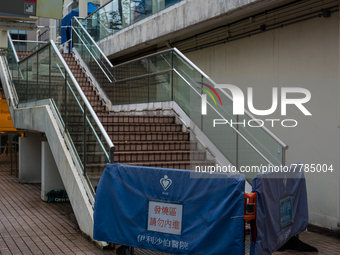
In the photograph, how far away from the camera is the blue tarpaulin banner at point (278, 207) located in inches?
180

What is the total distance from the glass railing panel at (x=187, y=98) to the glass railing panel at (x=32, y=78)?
11.6 feet

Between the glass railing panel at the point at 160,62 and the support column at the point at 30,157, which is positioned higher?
the glass railing panel at the point at 160,62

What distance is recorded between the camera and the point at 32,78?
10984 mm

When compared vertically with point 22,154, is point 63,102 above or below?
above

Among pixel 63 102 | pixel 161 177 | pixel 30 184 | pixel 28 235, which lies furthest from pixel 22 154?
pixel 161 177

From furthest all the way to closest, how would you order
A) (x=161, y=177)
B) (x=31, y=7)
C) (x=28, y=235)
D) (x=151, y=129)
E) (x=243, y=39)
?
(x=243, y=39) → (x=151, y=129) → (x=28, y=235) → (x=31, y=7) → (x=161, y=177)

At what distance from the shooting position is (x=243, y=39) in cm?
995

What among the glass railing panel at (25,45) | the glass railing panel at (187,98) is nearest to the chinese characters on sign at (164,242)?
the glass railing panel at (187,98)

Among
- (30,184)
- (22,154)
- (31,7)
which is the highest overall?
(31,7)

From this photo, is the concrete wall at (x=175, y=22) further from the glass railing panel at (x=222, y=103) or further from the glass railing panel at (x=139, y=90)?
the glass railing panel at (x=222, y=103)

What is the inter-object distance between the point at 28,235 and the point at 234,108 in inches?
169

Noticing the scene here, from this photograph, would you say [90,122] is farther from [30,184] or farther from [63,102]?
[30,184]
